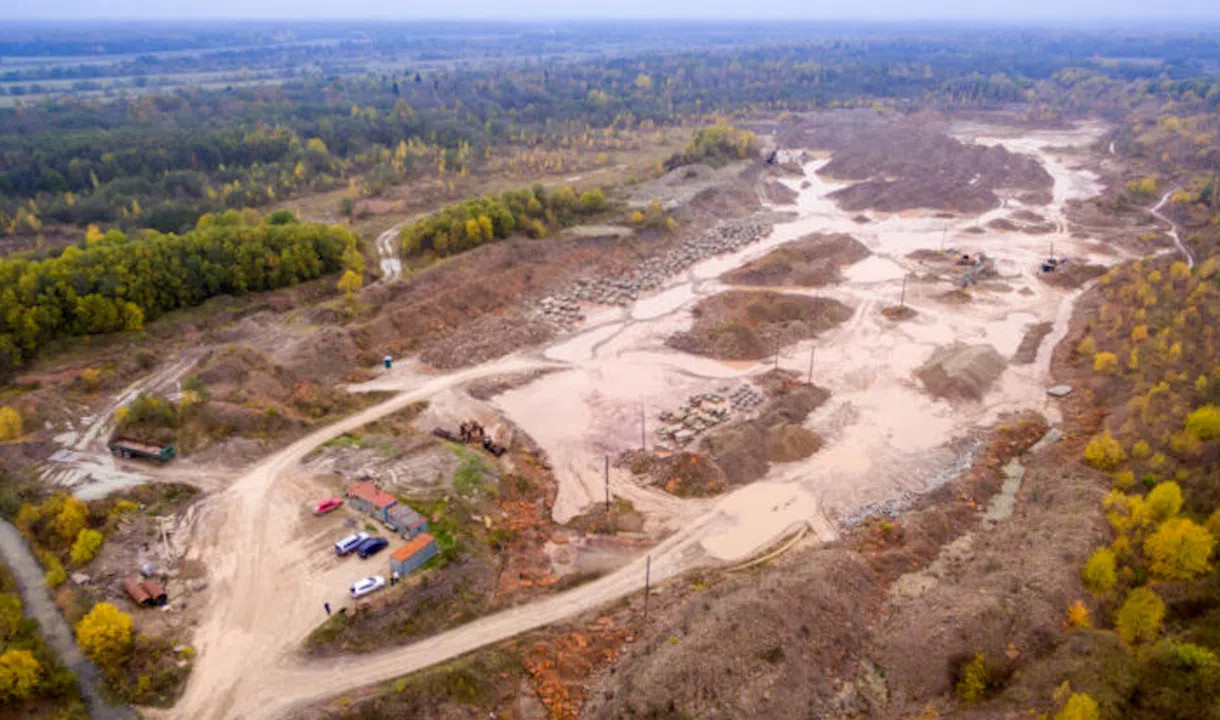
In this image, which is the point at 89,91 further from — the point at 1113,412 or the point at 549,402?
the point at 1113,412

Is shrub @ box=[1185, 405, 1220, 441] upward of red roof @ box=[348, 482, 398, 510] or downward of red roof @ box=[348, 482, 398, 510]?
upward

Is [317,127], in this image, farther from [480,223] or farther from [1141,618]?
[1141,618]

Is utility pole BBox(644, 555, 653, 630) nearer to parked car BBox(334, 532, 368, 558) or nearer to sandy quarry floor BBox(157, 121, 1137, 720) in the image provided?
sandy quarry floor BBox(157, 121, 1137, 720)

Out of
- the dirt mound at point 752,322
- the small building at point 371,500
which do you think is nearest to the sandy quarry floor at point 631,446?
the dirt mound at point 752,322

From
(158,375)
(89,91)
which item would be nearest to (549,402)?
(158,375)

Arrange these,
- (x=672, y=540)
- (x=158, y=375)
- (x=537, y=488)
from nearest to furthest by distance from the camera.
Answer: (x=672, y=540) → (x=537, y=488) → (x=158, y=375)

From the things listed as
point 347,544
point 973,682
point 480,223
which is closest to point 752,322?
point 480,223

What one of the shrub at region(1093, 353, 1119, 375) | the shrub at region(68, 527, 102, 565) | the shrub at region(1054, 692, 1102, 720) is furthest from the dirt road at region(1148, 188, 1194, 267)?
the shrub at region(68, 527, 102, 565)
